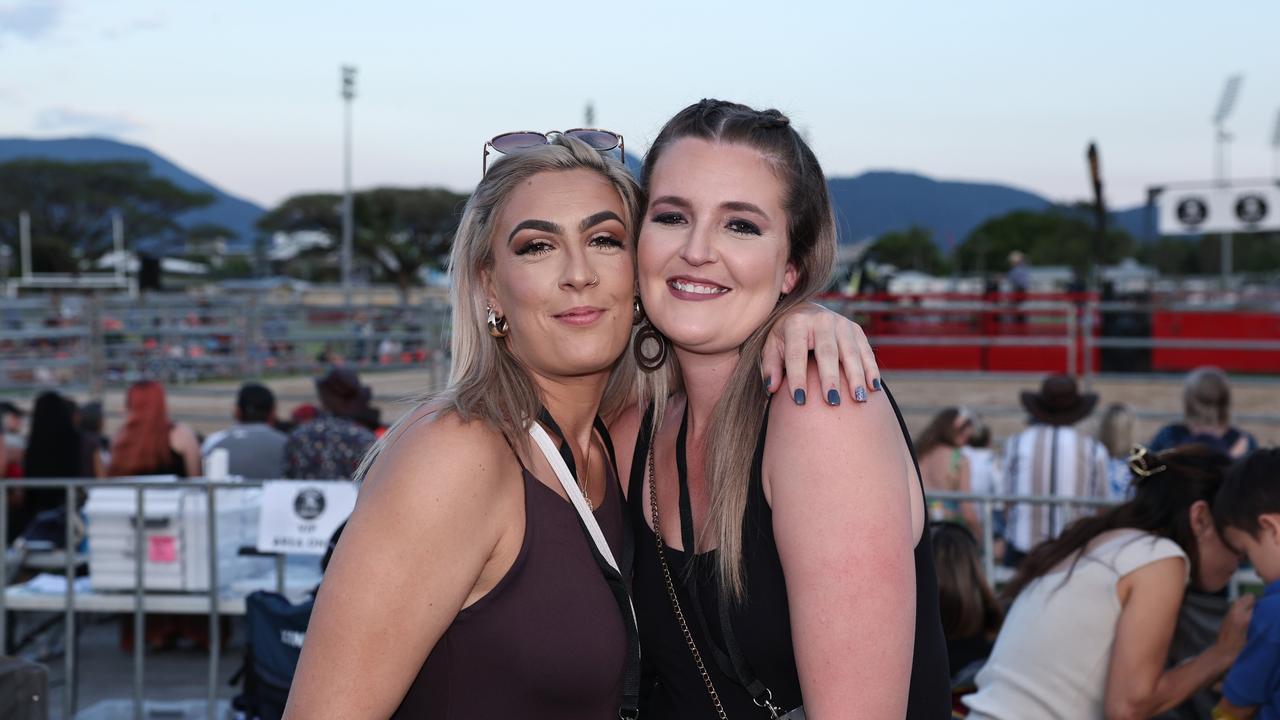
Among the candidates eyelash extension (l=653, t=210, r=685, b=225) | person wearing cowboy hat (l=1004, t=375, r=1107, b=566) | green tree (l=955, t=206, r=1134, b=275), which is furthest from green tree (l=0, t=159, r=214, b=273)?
eyelash extension (l=653, t=210, r=685, b=225)

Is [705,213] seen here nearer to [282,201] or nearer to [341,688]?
[341,688]

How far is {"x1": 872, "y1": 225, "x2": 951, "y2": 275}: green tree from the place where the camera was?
235ft

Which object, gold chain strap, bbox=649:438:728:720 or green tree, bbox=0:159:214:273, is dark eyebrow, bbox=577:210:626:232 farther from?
green tree, bbox=0:159:214:273

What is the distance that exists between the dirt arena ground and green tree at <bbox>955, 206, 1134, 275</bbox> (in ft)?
136

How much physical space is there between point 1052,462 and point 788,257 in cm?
481

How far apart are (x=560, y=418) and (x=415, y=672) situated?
63cm

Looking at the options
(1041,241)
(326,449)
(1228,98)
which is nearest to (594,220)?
(326,449)

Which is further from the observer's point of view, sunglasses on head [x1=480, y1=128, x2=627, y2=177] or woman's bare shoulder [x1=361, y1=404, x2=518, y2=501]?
sunglasses on head [x1=480, y1=128, x2=627, y2=177]

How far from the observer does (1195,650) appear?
3604 mm

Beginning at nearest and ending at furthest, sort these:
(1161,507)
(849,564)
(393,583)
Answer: (849,564)
(393,583)
(1161,507)

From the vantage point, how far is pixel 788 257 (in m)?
2.17

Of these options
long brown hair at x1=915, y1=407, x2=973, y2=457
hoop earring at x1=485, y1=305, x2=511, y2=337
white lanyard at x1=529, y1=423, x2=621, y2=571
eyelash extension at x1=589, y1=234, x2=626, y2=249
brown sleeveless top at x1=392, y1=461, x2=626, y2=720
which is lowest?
long brown hair at x1=915, y1=407, x2=973, y2=457

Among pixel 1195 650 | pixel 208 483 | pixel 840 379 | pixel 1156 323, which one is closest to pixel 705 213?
pixel 840 379

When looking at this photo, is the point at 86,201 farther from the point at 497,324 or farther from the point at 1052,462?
the point at 497,324
